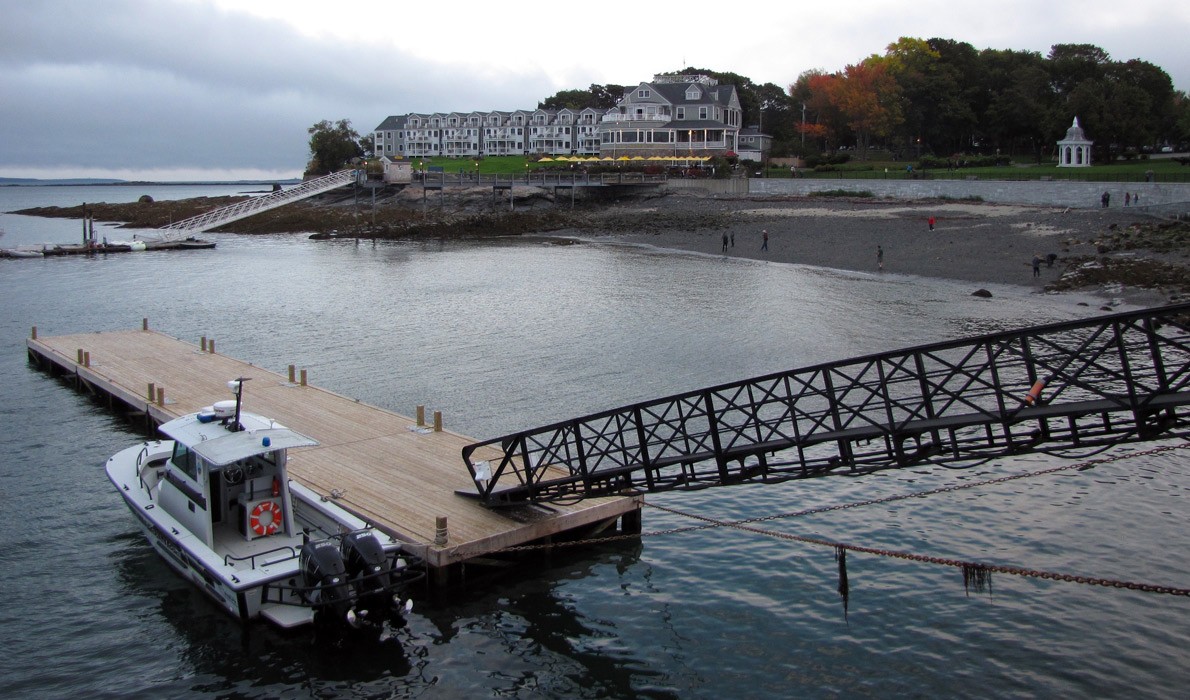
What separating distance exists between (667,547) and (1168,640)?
8848mm

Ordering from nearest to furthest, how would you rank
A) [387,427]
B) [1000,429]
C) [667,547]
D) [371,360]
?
[667,547] → [387,427] → [1000,429] → [371,360]

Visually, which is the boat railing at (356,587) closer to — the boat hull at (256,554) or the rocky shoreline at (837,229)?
the boat hull at (256,554)

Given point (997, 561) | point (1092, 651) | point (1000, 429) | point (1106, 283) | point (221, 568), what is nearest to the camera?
point (1092, 651)

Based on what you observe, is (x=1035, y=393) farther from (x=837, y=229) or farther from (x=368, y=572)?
(x=837, y=229)

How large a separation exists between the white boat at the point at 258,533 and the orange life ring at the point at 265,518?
0.06ft

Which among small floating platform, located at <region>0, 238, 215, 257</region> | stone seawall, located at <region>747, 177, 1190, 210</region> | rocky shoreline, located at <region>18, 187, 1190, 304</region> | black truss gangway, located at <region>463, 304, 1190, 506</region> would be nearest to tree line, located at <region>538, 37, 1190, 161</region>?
stone seawall, located at <region>747, 177, 1190, 210</region>

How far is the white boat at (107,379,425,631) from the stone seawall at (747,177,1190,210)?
206ft

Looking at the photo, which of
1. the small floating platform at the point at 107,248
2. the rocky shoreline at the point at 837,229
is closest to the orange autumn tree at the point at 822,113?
the rocky shoreline at the point at 837,229

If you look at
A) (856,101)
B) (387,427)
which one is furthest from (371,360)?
(856,101)

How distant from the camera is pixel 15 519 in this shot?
20984mm

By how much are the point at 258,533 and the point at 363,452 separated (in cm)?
530

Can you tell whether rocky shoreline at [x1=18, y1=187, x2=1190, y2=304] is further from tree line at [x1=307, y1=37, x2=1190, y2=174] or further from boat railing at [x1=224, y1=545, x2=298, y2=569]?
boat railing at [x1=224, y1=545, x2=298, y2=569]

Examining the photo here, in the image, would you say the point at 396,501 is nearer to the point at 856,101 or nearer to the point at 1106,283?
the point at 1106,283

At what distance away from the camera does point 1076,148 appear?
9238 centimetres
